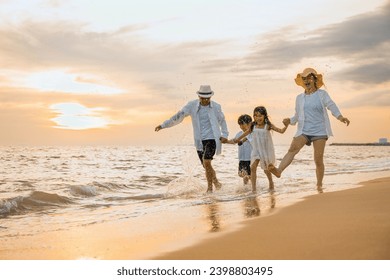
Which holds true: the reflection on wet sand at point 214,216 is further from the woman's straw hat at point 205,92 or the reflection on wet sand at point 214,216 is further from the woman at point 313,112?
the woman's straw hat at point 205,92

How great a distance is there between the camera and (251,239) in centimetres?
411

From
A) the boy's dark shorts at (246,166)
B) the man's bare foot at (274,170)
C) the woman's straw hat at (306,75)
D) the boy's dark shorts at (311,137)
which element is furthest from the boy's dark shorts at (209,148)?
the woman's straw hat at (306,75)

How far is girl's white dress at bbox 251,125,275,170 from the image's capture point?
356 inches

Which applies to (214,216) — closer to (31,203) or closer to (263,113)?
(263,113)

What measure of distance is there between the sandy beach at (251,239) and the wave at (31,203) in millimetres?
2818

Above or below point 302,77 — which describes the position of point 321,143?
below

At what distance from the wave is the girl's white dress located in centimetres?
357

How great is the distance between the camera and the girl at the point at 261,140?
29.7 feet

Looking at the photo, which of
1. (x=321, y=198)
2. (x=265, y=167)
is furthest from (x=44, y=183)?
(x=321, y=198)

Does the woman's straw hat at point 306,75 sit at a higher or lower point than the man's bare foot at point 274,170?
higher

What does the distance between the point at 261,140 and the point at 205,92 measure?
57.9 inches

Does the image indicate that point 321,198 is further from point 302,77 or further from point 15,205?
point 15,205
